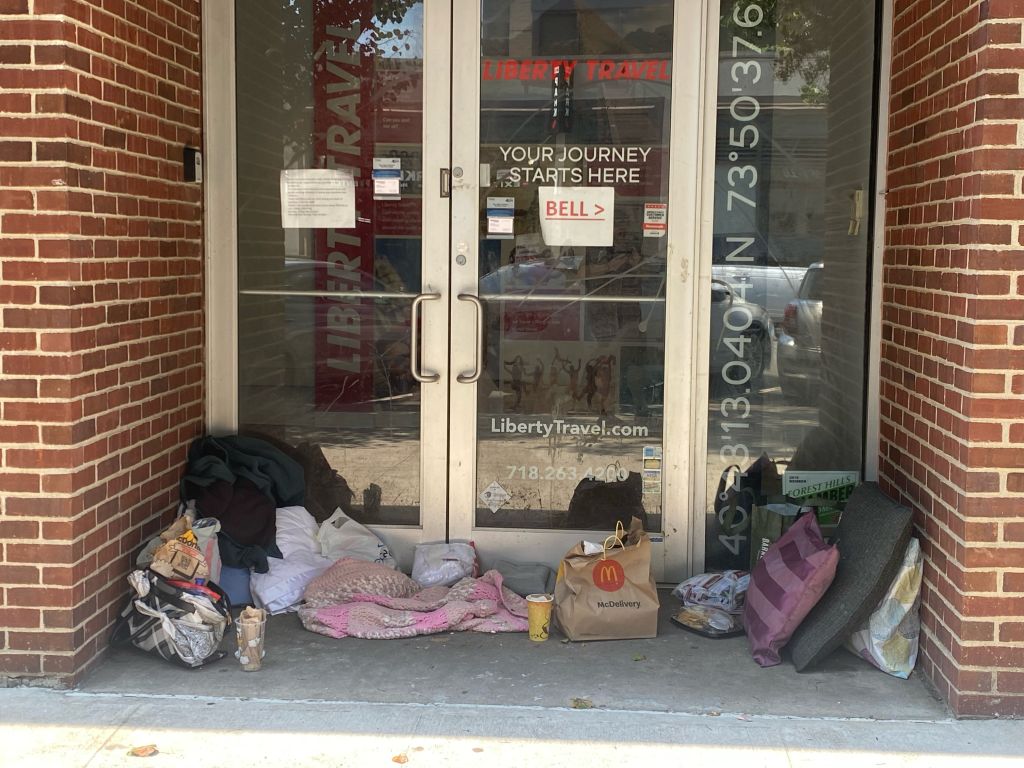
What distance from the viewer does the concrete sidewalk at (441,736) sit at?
3.63 m

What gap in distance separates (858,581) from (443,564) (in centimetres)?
185

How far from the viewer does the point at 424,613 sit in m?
4.85

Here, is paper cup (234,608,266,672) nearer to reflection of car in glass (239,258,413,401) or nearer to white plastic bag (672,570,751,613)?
reflection of car in glass (239,258,413,401)

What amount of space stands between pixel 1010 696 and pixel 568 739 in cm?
153

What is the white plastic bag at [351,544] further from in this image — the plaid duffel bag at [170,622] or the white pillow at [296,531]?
the plaid duffel bag at [170,622]

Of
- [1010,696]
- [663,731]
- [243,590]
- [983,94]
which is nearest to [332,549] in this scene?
[243,590]

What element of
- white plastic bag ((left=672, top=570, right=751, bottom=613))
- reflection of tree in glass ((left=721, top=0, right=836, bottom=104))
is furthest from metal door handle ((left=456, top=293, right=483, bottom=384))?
reflection of tree in glass ((left=721, top=0, right=836, bottom=104))

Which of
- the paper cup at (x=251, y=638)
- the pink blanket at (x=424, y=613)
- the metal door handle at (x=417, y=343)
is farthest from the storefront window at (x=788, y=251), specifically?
the paper cup at (x=251, y=638)

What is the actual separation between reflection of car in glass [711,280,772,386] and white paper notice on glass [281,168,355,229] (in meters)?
1.75

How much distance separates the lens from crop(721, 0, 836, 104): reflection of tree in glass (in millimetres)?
5078

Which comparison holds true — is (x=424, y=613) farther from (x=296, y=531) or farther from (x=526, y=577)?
(x=296, y=531)

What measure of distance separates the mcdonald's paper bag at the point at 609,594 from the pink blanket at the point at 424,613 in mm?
275

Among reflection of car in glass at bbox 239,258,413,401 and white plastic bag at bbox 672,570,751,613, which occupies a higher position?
reflection of car in glass at bbox 239,258,413,401

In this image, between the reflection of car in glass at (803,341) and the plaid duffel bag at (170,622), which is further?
the reflection of car in glass at (803,341)
